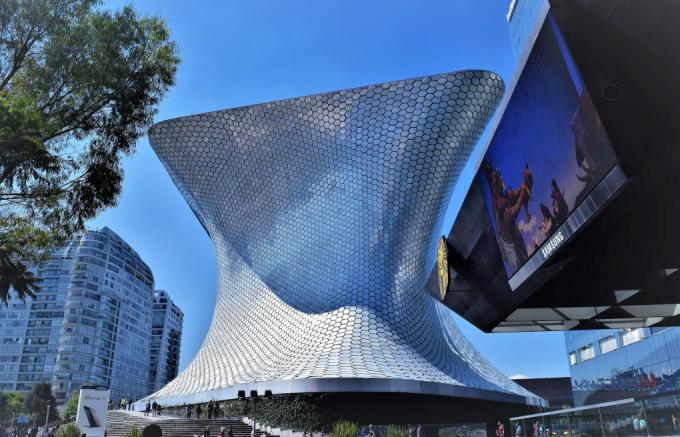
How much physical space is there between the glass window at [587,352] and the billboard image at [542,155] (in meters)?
21.3

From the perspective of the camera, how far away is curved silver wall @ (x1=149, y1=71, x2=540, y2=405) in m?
33.5

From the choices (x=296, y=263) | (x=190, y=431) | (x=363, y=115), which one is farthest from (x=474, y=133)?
(x=190, y=431)

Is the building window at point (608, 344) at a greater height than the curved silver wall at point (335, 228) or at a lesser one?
lesser

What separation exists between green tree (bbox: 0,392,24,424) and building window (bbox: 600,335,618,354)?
7802 cm

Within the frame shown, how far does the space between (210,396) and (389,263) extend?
1449 cm

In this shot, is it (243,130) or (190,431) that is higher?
(243,130)

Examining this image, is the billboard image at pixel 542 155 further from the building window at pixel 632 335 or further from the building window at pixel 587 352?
the building window at pixel 587 352

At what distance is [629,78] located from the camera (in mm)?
6324

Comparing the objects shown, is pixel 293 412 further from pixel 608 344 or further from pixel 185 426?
pixel 608 344

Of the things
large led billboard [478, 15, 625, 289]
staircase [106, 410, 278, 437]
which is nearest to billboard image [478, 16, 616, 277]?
large led billboard [478, 15, 625, 289]

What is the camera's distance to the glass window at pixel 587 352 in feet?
96.3

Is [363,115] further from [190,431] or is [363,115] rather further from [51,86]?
[51,86]

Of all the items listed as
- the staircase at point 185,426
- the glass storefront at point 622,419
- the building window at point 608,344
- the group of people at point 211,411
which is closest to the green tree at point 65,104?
the glass storefront at point 622,419

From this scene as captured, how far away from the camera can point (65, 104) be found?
1185 cm
